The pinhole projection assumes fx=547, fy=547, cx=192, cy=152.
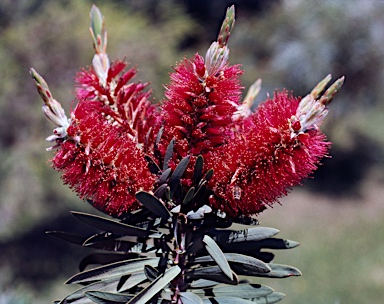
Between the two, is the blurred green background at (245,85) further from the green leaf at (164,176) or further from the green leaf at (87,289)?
the green leaf at (164,176)

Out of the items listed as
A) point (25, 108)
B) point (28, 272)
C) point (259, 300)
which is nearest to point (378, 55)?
point (25, 108)

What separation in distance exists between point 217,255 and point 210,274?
70 mm

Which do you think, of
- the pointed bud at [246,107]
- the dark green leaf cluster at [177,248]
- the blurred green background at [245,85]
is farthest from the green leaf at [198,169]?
the blurred green background at [245,85]

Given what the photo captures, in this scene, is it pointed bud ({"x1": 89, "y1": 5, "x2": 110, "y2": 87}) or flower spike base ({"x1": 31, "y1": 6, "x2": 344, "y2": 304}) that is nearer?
flower spike base ({"x1": 31, "y1": 6, "x2": 344, "y2": 304})

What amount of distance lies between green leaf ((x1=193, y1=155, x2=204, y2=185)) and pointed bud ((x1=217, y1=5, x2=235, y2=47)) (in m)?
0.15

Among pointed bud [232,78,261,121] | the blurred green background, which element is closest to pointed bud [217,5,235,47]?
pointed bud [232,78,261,121]

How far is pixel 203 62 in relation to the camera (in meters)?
0.72

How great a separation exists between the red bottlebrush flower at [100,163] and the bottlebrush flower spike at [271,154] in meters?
0.11

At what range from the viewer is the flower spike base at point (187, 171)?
0.69m

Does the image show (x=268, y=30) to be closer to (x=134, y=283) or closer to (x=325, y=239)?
(x=325, y=239)

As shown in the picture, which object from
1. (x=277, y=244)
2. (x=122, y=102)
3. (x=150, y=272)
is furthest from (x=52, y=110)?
(x=277, y=244)

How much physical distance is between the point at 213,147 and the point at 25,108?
2975 millimetres

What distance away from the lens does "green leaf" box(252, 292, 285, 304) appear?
2.62 feet

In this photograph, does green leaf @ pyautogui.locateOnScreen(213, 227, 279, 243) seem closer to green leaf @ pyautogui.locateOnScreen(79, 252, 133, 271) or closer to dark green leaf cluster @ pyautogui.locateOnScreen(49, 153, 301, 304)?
dark green leaf cluster @ pyautogui.locateOnScreen(49, 153, 301, 304)
